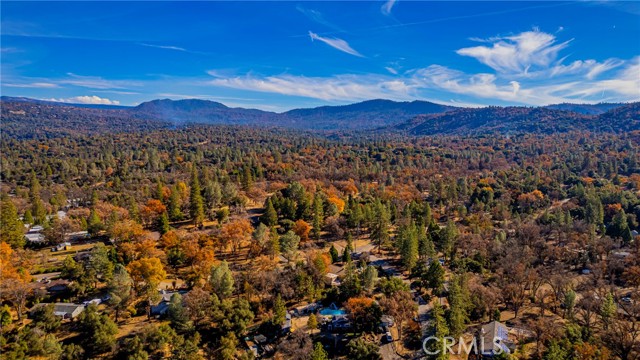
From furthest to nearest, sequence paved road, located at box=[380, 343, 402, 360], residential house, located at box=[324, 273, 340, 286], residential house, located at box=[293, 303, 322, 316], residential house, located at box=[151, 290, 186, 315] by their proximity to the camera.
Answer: residential house, located at box=[324, 273, 340, 286] → residential house, located at box=[293, 303, 322, 316] → residential house, located at box=[151, 290, 186, 315] → paved road, located at box=[380, 343, 402, 360]

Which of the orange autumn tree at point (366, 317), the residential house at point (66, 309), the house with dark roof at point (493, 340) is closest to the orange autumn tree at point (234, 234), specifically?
the residential house at point (66, 309)

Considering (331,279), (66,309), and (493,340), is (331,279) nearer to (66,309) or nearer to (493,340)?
(493,340)

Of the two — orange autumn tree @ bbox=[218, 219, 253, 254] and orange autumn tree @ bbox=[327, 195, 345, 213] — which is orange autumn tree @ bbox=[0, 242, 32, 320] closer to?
orange autumn tree @ bbox=[218, 219, 253, 254]

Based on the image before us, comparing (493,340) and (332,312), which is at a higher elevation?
(493,340)

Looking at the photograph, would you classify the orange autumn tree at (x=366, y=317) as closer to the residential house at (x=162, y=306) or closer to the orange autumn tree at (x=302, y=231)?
the residential house at (x=162, y=306)

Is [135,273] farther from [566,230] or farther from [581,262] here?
[566,230]

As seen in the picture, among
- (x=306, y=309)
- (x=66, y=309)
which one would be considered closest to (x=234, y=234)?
(x=306, y=309)

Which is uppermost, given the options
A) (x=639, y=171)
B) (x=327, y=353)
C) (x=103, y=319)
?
(x=639, y=171)

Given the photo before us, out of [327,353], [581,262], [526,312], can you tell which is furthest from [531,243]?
[327,353]

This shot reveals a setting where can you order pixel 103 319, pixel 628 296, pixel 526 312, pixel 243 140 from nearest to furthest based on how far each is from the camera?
pixel 103 319 → pixel 526 312 → pixel 628 296 → pixel 243 140

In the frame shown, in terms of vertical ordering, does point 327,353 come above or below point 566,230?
below

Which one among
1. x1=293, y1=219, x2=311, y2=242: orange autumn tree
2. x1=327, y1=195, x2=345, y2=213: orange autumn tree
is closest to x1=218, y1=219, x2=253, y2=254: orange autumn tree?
x1=293, y1=219, x2=311, y2=242: orange autumn tree
